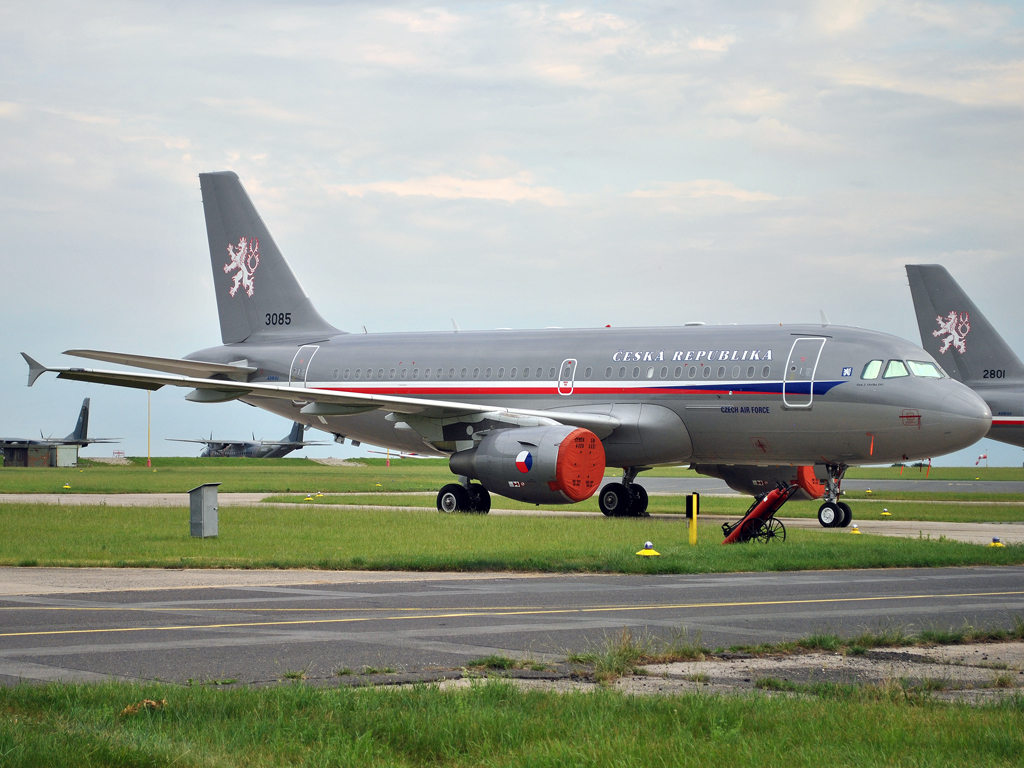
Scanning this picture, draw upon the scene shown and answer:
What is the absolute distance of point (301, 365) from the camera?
34469 mm

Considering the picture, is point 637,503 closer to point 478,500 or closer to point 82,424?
point 478,500

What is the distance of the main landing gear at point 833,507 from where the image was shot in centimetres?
2680

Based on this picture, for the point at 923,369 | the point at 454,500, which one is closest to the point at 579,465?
the point at 454,500

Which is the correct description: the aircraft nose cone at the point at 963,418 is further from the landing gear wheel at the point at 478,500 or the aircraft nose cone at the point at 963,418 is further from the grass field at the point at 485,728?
the grass field at the point at 485,728

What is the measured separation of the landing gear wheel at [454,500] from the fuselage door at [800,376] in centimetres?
763

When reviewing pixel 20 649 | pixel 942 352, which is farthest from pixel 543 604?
pixel 942 352

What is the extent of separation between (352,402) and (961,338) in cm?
2145

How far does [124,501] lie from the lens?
3378 cm

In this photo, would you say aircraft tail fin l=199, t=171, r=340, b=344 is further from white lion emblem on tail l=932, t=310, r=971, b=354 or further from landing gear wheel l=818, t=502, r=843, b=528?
white lion emblem on tail l=932, t=310, r=971, b=354

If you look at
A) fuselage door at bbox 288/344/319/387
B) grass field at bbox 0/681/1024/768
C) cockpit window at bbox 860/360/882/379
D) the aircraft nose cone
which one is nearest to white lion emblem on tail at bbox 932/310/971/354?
the aircraft nose cone

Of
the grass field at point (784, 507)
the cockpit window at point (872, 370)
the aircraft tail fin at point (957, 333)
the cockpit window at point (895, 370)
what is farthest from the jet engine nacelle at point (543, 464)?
the aircraft tail fin at point (957, 333)

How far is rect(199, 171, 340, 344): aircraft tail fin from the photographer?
121ft

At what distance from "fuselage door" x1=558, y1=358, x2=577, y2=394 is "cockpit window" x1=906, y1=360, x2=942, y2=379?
7583 millimetres

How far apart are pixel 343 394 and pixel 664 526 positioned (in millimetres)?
7883
